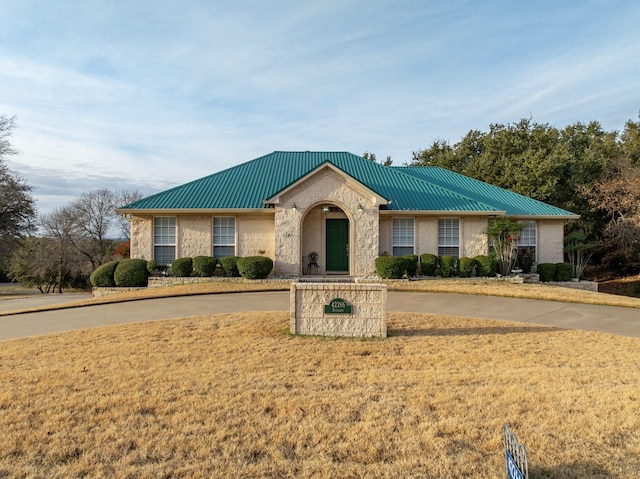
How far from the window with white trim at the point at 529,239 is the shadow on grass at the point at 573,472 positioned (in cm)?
1938

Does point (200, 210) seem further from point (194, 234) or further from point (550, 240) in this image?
point (550, 240)

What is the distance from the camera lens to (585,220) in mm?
28500

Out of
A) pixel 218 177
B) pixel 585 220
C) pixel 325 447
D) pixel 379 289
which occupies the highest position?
pixel 218 177

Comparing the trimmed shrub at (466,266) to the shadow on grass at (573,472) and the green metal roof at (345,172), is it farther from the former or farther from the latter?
the shadow on grass at (573,472)

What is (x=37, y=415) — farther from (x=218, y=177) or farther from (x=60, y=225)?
(x=60, y=225)

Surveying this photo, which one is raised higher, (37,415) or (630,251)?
(630,251)

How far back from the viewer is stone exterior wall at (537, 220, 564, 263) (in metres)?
21.7

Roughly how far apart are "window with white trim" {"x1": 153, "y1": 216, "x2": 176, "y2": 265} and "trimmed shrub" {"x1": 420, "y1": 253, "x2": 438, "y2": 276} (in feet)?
38.1

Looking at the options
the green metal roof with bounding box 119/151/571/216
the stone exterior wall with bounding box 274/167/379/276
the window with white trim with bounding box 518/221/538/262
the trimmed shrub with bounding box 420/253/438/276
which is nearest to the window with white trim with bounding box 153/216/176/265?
the green metal roof with bounding box 119/151/571/216

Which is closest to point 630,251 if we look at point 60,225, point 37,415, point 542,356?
point 542,356

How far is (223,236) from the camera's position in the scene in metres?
20.1

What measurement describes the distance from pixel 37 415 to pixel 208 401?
75.1 inches

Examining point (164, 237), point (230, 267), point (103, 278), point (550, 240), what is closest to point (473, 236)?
point (550, 240)

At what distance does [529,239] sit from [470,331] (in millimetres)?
14326
